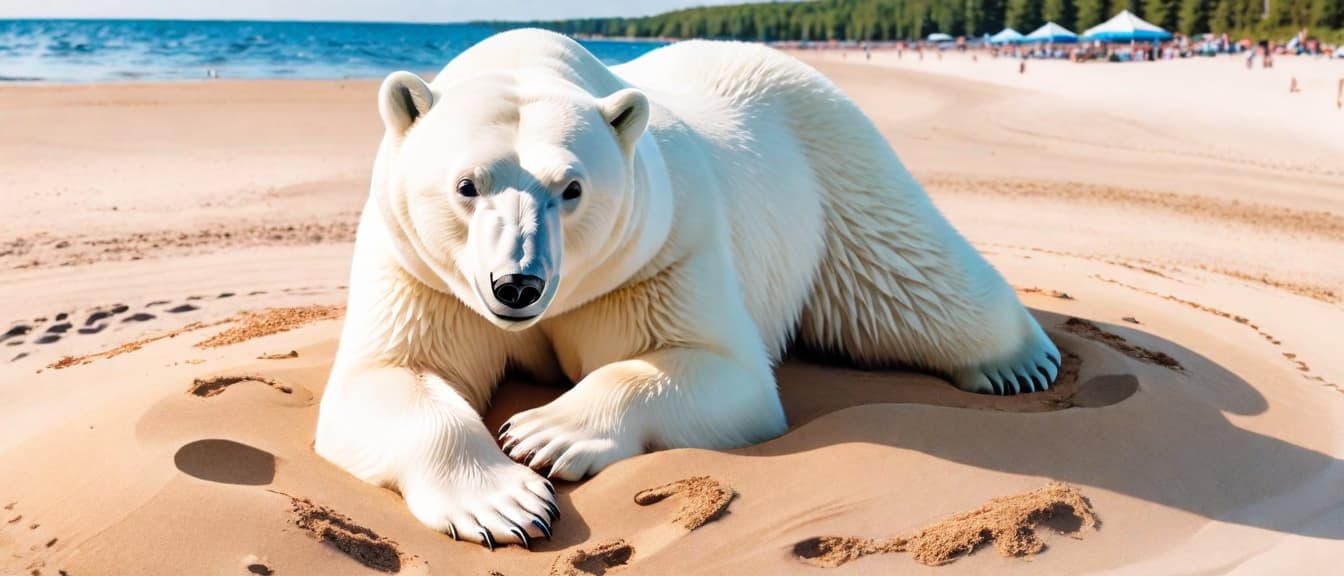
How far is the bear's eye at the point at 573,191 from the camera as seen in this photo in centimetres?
272

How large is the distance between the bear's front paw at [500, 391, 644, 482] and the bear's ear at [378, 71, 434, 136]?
893 millimetres

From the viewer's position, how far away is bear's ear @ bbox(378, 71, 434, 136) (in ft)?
9.45

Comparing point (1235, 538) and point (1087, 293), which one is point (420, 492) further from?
point (1087, 293)

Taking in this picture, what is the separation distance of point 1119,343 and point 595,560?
121 inches

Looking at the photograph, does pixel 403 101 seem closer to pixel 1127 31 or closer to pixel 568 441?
pixel 568 441

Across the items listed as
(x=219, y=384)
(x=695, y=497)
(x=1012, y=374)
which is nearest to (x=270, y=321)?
(x=219, y=384)

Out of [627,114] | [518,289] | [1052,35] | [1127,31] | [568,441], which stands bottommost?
[568,441]

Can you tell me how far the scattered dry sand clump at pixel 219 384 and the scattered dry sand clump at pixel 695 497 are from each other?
5.47 feet

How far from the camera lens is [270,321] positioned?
17.5 ft

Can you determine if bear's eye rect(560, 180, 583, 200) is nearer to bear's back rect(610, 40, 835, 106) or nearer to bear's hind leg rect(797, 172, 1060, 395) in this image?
bear's back rect(610, 40, 835, 106)

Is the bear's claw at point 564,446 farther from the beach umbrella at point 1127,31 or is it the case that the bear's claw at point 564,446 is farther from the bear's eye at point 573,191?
the beach umbrella at point 1127,31

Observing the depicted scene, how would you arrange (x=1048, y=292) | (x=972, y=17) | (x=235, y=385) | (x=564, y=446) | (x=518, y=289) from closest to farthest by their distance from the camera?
1. (x=518, y=289)
2. (x=564, y=446)
3. (x=235, y=385)
4. (x=1048, y=292)
5. (x=972, y=17)

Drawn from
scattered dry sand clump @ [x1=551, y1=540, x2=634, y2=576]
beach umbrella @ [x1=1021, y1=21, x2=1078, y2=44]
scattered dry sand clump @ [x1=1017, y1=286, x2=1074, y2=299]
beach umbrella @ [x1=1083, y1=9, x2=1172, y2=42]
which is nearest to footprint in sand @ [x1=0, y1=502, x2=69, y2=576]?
scattered dry sand clump @ [x1=551, y1=540, x2=634, y2=576]

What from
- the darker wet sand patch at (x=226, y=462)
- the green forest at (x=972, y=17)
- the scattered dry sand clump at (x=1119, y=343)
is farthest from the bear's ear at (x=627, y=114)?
the green forest at (x=972, y=17)
